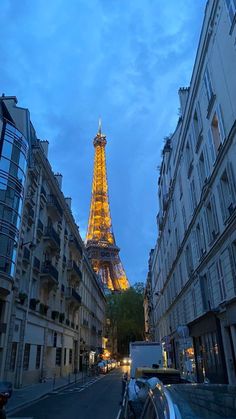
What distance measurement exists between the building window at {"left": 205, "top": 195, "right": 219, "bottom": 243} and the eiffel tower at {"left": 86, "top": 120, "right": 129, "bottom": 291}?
279ft

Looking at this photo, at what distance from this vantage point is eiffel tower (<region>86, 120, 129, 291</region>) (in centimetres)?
11000

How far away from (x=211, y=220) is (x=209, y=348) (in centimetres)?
743

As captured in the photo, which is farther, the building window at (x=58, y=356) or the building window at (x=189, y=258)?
the building window at (x=58, y=356)

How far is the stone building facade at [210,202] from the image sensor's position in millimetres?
16422

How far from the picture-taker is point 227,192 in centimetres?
1759

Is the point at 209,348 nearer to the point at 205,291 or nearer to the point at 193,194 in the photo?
the point at 205,291

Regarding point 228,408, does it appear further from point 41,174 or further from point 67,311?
point 67,311

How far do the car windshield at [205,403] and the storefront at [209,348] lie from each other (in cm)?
1510

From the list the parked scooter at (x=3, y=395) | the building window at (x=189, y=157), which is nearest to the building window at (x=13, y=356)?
the parked scooter at (x=3, y=395)

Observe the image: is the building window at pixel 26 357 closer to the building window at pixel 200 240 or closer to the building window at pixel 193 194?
the building window at pixel 200 240

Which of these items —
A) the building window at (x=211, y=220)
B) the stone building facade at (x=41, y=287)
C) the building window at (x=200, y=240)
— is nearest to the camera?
the building window at (x=211, y=220)

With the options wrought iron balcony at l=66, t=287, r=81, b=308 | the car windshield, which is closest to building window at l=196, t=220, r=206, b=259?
the car windshield

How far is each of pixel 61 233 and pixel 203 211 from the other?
22513 mm

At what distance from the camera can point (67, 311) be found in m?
43.3
